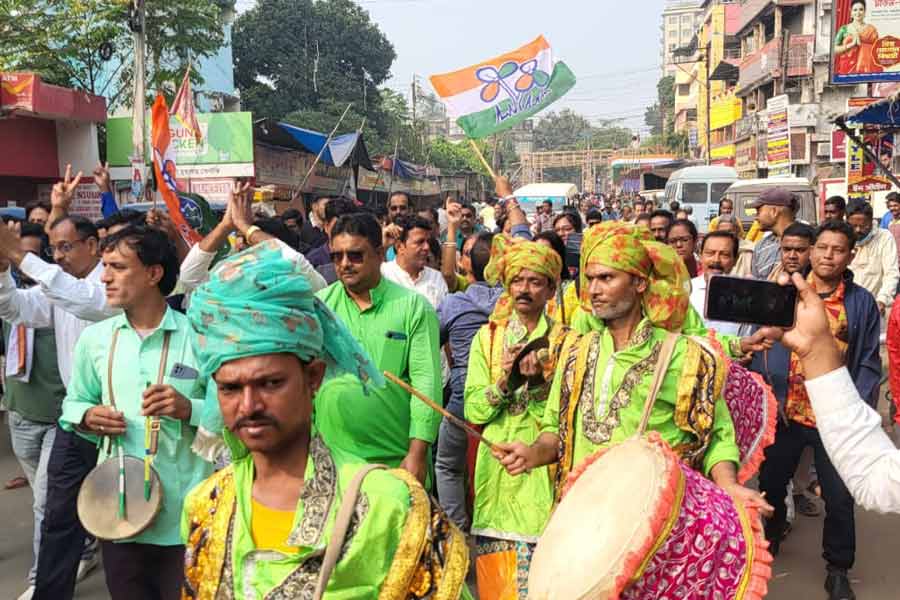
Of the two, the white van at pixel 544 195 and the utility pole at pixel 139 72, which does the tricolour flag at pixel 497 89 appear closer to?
the utility pole at pixel 139 72

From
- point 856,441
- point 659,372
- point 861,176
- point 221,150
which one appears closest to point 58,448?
point 659,372

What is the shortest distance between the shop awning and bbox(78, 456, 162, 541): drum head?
497 inches

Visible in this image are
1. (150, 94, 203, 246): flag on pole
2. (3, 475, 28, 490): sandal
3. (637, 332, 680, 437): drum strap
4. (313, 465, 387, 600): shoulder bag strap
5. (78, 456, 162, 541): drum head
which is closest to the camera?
(313, 465, 387, 600): shoulder bag strap

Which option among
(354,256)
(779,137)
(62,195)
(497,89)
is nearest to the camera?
(354,256)

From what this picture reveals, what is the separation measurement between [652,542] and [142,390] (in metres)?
1.95

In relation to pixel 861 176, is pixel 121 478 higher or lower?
lower

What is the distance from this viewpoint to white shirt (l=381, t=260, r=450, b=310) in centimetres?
608

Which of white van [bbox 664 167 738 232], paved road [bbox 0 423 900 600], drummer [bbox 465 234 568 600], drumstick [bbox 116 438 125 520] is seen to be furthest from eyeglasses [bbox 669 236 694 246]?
white van [bbox 664 167 738 232]

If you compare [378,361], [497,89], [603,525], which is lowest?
[603,525]

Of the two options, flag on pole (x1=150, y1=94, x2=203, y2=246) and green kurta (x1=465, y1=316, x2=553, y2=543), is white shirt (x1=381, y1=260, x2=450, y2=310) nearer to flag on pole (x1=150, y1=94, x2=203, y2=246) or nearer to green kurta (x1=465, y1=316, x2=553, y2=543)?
flag on pole (x1=150, y1=94, x2=203, y2=246)

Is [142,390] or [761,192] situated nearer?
[142,390]

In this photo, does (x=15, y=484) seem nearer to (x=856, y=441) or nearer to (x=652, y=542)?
(x=652, y=542)

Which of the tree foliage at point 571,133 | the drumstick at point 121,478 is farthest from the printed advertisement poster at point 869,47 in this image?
the tree foliage at point 571,133

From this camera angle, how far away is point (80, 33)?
19.6 m
